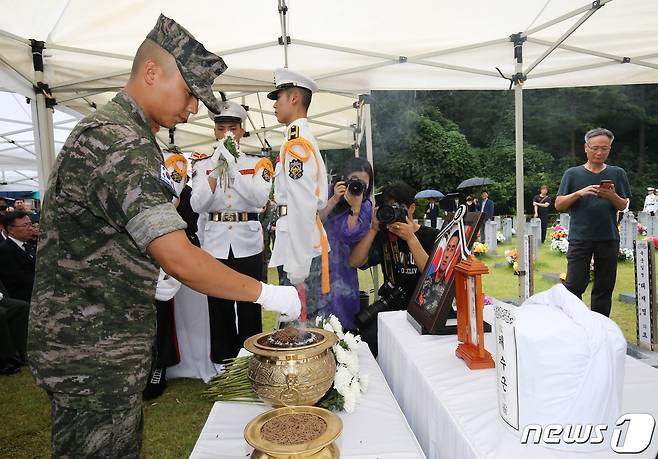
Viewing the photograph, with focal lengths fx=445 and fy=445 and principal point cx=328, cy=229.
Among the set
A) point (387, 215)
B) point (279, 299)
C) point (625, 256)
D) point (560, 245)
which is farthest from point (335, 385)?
point (560, 245)

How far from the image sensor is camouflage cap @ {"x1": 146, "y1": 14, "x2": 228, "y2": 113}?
1.30m

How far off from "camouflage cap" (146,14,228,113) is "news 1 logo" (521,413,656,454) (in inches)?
49.2

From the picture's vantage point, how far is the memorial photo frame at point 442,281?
1682mm

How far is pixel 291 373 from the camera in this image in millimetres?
1320

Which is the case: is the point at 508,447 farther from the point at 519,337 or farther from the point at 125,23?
the point at 125,23

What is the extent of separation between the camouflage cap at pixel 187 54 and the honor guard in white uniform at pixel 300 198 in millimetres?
1772

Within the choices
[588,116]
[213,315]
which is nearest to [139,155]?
[213,315]

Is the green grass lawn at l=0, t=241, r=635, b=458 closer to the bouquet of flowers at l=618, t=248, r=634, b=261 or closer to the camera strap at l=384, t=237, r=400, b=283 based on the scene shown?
the camera strap at l=384, t=237, r=400, b=283

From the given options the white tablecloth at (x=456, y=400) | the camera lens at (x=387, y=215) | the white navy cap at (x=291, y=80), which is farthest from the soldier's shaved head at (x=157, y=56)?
the white navy cap at (x=291, y=80)

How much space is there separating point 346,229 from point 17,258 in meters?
3.96

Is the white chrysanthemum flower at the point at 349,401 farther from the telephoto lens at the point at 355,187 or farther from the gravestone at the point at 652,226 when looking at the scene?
the gravestone at the point at 652,226

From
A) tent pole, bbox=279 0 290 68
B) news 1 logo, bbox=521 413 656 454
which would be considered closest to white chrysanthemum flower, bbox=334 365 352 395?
news 1 logo, bbox=521 413 656 454

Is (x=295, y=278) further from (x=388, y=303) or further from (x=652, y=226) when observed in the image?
(x=652, y=226)

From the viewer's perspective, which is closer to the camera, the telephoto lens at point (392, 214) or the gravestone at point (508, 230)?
the telephoto lens at point (392, 214)
